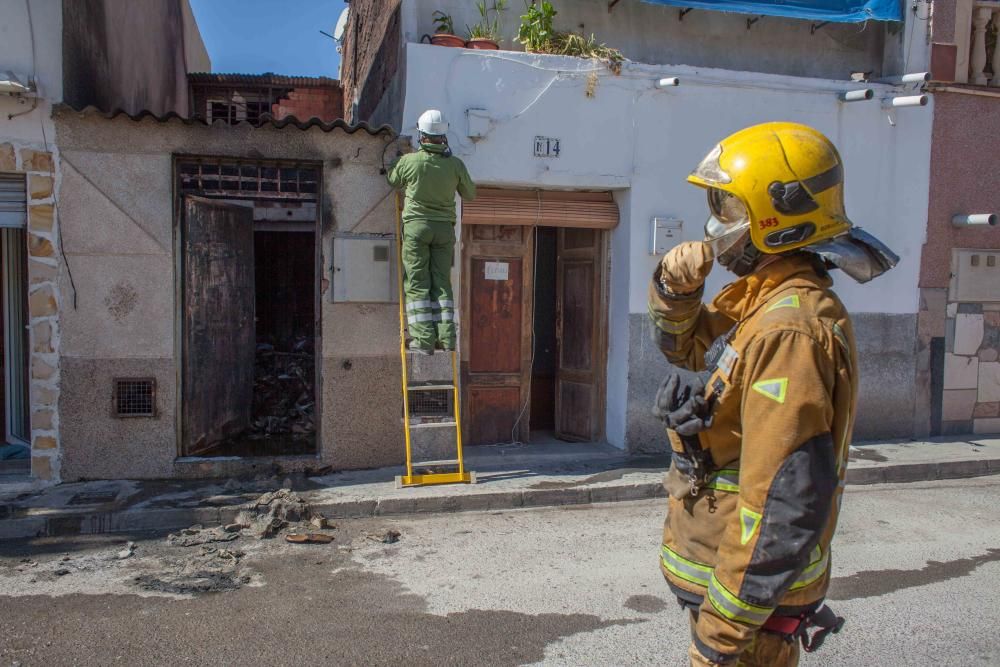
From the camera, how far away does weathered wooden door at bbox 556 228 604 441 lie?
909 cm

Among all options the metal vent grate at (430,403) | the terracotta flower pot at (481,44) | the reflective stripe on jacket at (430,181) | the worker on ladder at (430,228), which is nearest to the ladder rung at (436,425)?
the metal vent grate at (430,403)

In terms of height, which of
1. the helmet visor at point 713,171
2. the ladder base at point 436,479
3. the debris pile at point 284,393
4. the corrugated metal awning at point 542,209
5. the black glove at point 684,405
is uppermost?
the corrugated metal awning at point 542,209

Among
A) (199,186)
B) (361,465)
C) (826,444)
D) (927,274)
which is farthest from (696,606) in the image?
(927,274)

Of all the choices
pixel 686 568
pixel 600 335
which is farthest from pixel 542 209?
pixel 686 568

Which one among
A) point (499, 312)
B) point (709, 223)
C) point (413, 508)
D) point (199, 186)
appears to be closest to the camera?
point (709, 223)

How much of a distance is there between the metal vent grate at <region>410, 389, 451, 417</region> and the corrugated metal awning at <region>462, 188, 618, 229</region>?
6.18 feet

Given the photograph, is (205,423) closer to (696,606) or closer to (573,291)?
(573,291)

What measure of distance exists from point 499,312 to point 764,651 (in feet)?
22.6

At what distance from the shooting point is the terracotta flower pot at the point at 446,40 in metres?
8.10

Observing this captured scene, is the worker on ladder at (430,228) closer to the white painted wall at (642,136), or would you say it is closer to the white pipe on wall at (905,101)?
the white painted wall at (642,136)

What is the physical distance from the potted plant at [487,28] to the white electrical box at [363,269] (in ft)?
7.25

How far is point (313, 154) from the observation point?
766 centimetres

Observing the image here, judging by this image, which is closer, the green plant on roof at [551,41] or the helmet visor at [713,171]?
the helmet visor at [713,171]

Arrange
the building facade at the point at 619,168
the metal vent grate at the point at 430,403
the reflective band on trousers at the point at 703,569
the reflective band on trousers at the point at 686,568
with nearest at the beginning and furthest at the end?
the reflective band on trousers at the point at 703,569
the reflective band on trousers at the point at 686,568
the metal vent grate at the point at 430,403
the building facade at the point at 619,168
